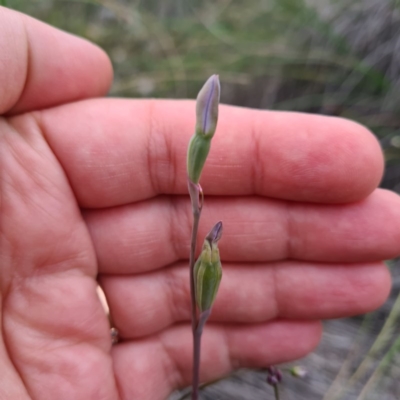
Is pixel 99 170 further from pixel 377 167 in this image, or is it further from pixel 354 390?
pixel 354 390

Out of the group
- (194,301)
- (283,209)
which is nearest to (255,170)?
(283,209)

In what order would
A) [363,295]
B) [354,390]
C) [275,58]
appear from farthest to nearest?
[275,58], [354,390], [363,295]

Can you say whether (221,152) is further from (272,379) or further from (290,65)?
(290,65)

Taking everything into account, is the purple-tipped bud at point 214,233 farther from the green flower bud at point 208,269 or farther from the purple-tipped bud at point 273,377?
the purple-tipped bud at point 273,377

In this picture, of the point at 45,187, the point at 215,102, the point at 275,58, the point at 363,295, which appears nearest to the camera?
the point at 215,102

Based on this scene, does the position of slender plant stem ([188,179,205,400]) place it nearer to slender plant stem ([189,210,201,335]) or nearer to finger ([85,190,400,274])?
slender plant stem ([189,210,201,335])

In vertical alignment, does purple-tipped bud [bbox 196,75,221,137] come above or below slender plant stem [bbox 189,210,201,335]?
above

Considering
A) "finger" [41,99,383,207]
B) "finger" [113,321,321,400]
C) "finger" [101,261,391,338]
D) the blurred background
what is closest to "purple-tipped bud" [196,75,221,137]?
"finger" [41,99,383,207]
